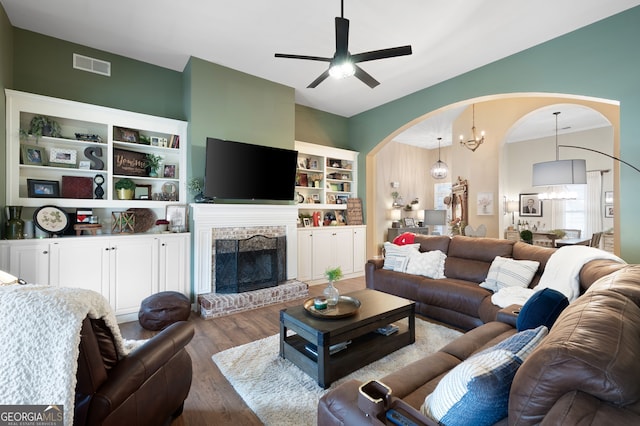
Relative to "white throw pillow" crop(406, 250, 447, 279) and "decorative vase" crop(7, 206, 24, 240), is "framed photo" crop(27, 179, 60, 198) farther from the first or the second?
"white throw pillow" crop(406, 250, 447, 279)

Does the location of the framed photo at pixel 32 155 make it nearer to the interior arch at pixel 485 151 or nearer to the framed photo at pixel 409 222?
the interior arch at pixel 485 151

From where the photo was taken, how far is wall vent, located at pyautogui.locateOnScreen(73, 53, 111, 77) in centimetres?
367

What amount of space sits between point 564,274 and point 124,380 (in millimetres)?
3199

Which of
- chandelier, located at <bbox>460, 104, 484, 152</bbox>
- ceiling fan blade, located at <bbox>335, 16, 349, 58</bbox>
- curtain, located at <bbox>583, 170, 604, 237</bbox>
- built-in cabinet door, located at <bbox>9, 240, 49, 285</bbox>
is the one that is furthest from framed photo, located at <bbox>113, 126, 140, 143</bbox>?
curtain, located at <bbox>583, 170, 604, 237</bbox>

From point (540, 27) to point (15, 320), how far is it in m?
4.91

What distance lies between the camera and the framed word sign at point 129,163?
3747 mm

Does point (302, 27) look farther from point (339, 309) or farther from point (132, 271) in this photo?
point (132, 271)

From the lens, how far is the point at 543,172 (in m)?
4.99

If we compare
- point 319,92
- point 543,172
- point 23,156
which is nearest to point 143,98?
point 23,156

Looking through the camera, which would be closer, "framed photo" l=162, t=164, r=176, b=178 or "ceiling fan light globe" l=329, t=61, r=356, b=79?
"ceiling fan light globe" l=329, t=61, r=356, b=79

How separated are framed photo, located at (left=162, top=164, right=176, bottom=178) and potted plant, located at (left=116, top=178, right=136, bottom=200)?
1.62 feet

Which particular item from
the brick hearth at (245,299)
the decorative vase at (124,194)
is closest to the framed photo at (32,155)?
the decorative vase at (124,194)

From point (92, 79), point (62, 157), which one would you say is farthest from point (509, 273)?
point (92, 79)

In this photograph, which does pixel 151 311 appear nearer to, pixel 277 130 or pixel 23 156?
pixel 23 156
